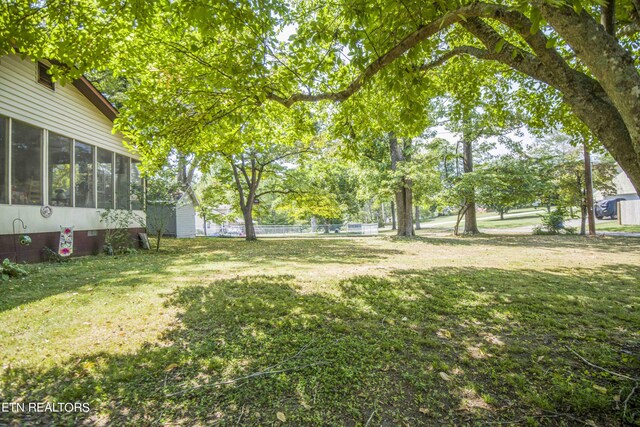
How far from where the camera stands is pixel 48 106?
28.7ft

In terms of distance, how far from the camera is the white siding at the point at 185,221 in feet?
74.9

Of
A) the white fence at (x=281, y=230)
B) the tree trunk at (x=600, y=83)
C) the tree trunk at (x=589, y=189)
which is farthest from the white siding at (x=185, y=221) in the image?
the tree trunk at (x=589, y=189)

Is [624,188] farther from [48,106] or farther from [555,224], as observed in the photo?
[48,106]

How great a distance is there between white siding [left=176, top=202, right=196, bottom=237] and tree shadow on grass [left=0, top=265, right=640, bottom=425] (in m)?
20.2

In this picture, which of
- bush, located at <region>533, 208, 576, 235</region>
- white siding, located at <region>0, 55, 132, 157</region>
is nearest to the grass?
white siding, located at <region>0, 55, 132, 157</region>

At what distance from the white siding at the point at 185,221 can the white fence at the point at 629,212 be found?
3338 centimetres

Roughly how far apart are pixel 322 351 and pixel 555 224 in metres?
20.9

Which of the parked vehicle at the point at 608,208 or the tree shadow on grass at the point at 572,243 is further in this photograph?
the parked vehicle at the point at 608,208

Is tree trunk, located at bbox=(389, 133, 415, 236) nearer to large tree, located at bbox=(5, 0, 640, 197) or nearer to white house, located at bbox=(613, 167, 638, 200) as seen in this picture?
large tree, located at bbox=(5, 0, 640, 197)

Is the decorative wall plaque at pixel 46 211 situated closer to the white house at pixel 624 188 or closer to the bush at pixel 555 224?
the bush at pixel 555 224

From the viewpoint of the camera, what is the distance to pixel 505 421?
2.03 metres

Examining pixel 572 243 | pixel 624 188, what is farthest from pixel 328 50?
pixel 624 188

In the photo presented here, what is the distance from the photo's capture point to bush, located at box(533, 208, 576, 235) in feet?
59.3

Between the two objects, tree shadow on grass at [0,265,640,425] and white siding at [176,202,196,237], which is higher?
white siding at [176,202,196,237]
